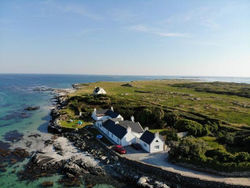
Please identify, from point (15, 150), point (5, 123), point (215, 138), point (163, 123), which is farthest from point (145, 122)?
point (5, 123)

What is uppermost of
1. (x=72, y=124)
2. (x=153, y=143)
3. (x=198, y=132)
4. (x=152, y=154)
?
(x=153, y=143)

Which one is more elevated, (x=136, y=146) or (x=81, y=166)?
(x=136, y=146)

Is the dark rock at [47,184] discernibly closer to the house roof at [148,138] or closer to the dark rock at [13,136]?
the house roof at [148,138]

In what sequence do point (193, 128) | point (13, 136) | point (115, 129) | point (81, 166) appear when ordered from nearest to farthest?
point (81, 166), point (115, 129), point (193, 128), point (13, 136)

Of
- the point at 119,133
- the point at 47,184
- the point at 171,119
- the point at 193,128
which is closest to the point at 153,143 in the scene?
the point at 119,133

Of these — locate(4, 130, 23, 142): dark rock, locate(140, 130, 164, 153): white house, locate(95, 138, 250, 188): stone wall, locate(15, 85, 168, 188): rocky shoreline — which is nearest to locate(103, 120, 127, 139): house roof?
locate(15, 85, 168, 188): rocky shoreline

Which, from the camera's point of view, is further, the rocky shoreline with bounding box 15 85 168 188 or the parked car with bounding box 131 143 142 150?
the parked car with bounding box 131 143 142 150

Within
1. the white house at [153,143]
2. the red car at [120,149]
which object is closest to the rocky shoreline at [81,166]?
the red car at [120,149]

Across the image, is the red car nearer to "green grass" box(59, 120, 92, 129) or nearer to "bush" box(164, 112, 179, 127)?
"green grass" box(59, 120, 92, 129)

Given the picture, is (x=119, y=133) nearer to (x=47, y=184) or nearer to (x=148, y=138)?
(x=148, y=138)
